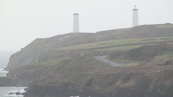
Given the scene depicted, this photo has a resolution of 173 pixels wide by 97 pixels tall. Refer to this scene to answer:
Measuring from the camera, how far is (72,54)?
12194 cm

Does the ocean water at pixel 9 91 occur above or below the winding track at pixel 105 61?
below

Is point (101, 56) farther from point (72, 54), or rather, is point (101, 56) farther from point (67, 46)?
point (67, 46)

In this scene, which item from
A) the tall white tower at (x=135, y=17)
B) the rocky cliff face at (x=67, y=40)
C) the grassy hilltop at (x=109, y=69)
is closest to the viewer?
the grassy hilltop at (x=109, y=69)

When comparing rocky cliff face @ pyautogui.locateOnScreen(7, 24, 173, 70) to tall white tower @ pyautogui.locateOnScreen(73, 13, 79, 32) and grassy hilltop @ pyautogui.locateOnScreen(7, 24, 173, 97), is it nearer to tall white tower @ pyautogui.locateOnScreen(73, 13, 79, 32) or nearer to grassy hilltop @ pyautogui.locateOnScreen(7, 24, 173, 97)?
grassy hilltop @ pyautogui.locateOnScreen(7, 24, 173, 97)

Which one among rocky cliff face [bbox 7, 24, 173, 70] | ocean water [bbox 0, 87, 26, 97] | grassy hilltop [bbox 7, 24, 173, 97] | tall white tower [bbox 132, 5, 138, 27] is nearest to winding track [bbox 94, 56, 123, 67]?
grassy hilltop [bbox 7, 24, 173, 97]

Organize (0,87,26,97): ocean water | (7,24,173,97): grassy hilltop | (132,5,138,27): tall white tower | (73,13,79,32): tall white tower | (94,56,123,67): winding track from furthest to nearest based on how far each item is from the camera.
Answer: (73,13,79,32): tall white tower → (132,5,138,27): tall white tower → (94,56,123,67): winding track → (0,87,26,97): ocean water → (7,24,173,97): grassy hilltop

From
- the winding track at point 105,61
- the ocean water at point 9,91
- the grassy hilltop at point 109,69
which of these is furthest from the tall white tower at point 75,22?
the ocean water at point 9,91

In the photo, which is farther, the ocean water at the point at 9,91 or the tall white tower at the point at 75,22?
the tall white tower at the point at 75,22

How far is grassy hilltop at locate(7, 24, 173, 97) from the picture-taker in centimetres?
8038

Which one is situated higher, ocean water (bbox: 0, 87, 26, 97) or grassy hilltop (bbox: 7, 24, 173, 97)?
grassy hilltop (bbox: 7, 24, 173, 97)

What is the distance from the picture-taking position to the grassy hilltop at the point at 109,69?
8038 centimetres

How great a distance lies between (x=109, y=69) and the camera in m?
93.5

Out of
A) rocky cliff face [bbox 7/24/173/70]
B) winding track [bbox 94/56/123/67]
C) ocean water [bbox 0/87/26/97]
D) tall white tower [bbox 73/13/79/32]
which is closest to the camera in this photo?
ocean water [bbox 0/87/26/97]

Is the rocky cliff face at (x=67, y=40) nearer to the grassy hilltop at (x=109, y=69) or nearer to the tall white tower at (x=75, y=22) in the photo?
the grassy hilltop at (x=109, y=69)
